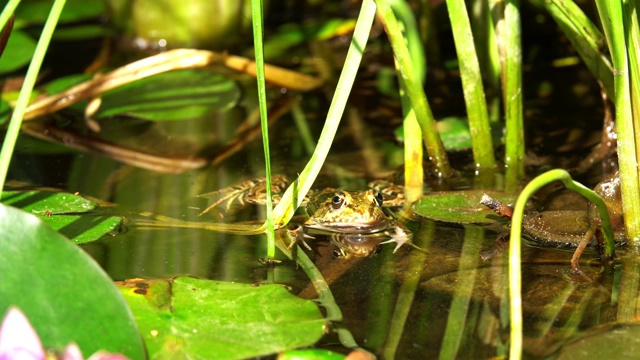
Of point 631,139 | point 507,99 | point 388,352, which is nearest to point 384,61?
point 507,99

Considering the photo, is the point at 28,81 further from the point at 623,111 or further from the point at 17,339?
the point at 623,111

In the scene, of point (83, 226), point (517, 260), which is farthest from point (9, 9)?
point (517, 260)

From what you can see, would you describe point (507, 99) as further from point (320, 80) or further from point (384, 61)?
point (384, 61)

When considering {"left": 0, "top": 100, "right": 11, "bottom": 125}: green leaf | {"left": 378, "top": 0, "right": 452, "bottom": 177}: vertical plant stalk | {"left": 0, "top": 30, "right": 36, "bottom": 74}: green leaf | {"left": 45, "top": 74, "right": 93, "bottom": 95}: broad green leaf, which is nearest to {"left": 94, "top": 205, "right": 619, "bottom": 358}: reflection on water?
{"left": 378, "top": 0, "right": 452, "bottom": 177}: vertical plant stalk

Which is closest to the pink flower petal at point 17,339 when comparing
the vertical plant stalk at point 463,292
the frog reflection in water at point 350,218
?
the vertical plant stalk at point 463,292

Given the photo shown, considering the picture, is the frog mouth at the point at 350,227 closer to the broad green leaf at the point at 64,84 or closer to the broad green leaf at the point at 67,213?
the broad green leaf at the point at 67,213
